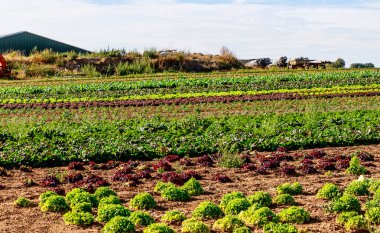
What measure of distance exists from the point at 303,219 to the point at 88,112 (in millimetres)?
14842

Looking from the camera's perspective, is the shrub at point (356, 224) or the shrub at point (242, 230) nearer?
the shrub at point (242, 230)

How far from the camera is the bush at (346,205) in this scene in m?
9.59

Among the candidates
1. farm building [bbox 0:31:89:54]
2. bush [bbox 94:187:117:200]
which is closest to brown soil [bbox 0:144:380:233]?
bush [bbox 94:187:117:200]

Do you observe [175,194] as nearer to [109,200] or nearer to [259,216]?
[109,200]

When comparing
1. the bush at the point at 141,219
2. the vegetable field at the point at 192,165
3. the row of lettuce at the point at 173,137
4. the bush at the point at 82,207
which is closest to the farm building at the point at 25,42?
the vegetable field at the point at 192,165

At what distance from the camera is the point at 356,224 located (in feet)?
29.0

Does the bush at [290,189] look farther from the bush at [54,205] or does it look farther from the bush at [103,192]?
the bush at [54,205]

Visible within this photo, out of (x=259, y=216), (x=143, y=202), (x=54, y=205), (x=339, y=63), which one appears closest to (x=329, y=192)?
(x=259, y=216)

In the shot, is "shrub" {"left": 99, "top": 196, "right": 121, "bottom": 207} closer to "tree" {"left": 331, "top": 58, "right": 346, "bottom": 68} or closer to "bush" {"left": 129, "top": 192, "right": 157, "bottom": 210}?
"bush" {"left": 129, "top": 192, "right": 157, "bottom": 210}

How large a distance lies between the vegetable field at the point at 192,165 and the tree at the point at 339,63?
22.3 m

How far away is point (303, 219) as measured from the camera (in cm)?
920

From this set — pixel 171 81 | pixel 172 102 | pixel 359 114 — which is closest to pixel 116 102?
pixel 172 102

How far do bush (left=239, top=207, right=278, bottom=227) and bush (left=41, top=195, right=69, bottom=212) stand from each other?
278 cm

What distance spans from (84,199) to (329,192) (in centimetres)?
382
